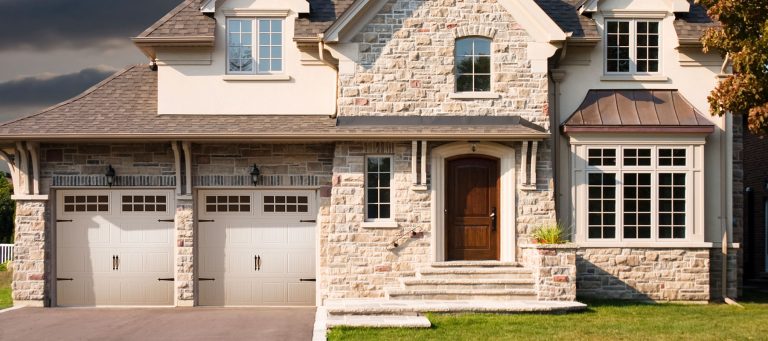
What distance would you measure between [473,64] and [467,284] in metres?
4.28

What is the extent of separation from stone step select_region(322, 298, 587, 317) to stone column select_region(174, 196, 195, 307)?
333cm

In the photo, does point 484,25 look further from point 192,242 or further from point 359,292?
point 192,242

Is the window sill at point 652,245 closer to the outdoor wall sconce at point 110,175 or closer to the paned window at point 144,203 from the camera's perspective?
the paned window at point 144,203

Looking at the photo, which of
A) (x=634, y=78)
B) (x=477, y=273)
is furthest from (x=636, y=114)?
(x=477, y=273)

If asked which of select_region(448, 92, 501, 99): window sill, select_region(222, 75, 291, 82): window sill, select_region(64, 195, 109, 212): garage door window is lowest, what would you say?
select_region(64, 195, 109, 212): garage door window

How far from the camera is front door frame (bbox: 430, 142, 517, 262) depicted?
18000mm

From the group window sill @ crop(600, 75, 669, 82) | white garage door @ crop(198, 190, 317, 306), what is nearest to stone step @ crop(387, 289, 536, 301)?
white garage door @ crop(198, 190, 317, 306)

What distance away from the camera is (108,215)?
18625 millimetres

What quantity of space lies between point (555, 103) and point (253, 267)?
22.3 feet

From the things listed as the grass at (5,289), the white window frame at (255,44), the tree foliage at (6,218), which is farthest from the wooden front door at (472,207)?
the tree foliage at (6,218)

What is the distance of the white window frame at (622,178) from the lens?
731 inches

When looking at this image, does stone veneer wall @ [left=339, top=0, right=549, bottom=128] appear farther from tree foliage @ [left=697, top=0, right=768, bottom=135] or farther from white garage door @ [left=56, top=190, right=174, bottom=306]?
white garage door @ [left=56, top=190, right=174, bottom=306]

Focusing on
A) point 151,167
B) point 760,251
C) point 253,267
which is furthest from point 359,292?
point 760,251

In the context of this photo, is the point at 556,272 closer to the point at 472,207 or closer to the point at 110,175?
the point at 472,207
